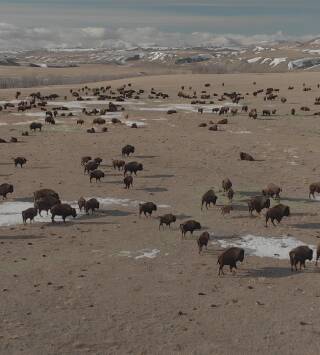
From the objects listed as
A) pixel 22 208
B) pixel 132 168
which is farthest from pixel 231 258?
pixel 132 168

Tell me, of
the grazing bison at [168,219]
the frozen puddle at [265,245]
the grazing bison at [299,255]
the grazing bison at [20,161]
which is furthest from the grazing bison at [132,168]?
the grazing bison at [299,255]

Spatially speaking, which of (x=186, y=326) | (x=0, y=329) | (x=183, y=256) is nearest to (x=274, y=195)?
(x=183, y=256)

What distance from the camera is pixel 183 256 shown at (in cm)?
1673

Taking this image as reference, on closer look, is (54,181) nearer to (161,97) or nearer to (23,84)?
(161,97)

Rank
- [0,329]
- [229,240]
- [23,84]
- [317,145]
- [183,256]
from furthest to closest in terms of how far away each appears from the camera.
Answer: [23,84]
[317,145]
[229,240]
[183,256]
[0,329]

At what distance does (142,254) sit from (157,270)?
1.37m

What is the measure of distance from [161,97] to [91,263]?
171 feet

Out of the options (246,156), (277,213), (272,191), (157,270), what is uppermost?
(246,156)

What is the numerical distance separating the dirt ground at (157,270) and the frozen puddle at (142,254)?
0.29 ft

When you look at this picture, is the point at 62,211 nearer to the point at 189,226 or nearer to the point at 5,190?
the point at 5,190

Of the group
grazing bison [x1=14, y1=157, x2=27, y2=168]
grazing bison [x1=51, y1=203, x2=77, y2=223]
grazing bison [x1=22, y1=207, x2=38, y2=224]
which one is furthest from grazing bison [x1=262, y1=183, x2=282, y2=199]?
grazing bison [x1=14, y1=157, x2=27, y2=168]

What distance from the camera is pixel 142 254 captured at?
1691 centimetres

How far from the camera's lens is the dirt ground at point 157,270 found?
11.8 meters

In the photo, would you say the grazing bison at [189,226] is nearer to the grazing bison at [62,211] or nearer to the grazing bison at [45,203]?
the grazing bison at [62,211]
